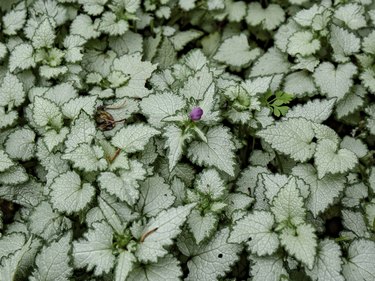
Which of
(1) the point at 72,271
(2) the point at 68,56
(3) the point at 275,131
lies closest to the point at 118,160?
(1) the point at 72,271

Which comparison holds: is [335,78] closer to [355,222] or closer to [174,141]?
[355,222]

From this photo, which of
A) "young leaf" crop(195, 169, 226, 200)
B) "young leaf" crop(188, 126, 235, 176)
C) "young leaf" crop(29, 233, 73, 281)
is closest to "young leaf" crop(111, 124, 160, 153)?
"young leaf" crop(188, 126, 235, 176)

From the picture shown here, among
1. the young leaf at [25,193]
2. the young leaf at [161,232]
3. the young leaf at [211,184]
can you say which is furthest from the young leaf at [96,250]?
the young leaf at [25,193]

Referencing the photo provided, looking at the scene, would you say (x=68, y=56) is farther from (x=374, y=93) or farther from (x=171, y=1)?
(x=374, y=93)

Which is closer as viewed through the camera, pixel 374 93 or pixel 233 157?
pixel 233 157

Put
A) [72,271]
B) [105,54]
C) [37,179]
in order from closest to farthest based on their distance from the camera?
[72,271], [37,179], [105,54]

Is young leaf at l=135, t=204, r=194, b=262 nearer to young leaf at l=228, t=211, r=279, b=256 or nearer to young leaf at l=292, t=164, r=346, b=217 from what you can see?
young leaf at l=228, t=211, r=279, b=256
